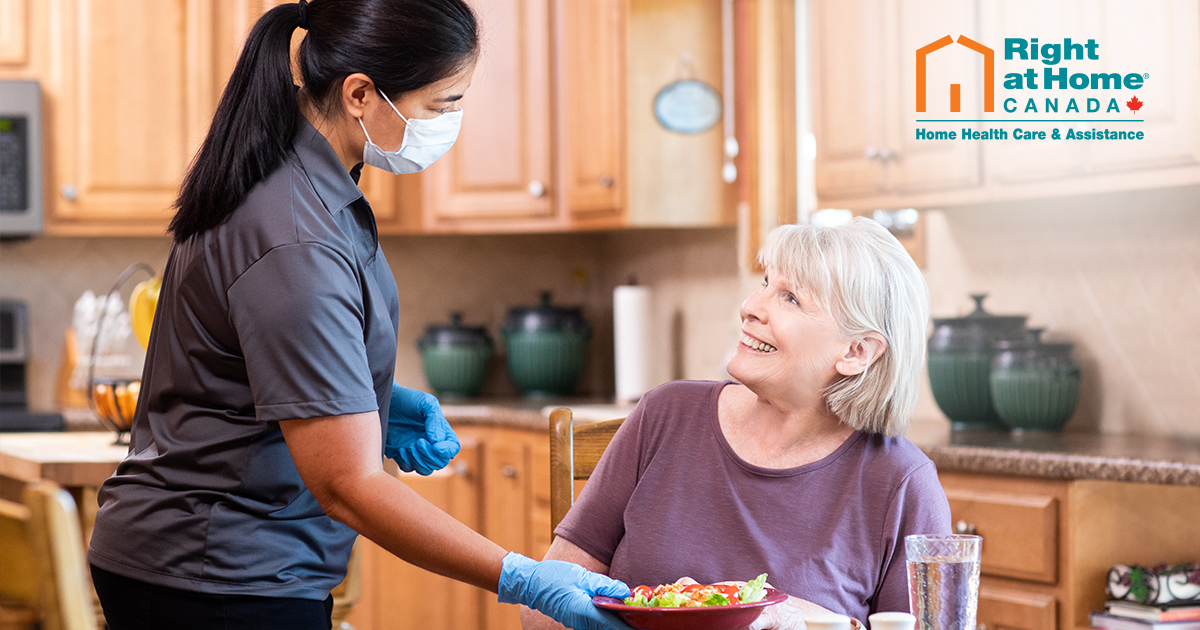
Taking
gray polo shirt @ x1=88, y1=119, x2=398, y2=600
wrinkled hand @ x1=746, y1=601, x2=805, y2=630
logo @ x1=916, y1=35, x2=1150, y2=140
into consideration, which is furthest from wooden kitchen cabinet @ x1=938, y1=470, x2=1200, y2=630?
gray polo shirt @ x1=88, y1=119, x2=398, y2=600

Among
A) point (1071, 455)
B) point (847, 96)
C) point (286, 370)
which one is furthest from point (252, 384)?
point (847, 96)

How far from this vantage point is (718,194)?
12.1 ft

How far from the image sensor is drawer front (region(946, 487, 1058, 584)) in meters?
2.23

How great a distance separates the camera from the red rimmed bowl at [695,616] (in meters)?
1.10

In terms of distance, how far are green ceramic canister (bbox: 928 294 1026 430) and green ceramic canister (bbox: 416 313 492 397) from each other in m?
1.76

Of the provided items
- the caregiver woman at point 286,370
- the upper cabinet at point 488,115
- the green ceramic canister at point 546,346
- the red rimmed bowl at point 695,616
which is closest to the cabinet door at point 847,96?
the upper cabinet at point 488,115

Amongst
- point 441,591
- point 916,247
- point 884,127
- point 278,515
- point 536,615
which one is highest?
point 884,127

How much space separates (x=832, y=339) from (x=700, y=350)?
7.65ft

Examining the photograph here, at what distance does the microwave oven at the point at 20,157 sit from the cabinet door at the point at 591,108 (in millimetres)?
1660

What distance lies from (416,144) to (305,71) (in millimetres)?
178

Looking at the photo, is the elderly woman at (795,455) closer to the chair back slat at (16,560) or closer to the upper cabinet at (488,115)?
the chair back slat at (16,560)

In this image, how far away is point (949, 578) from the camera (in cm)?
105

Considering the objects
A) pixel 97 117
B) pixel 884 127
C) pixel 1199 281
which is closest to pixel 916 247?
pixel 884 127

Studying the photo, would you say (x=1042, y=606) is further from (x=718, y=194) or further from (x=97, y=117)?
(x=97, y=117)
